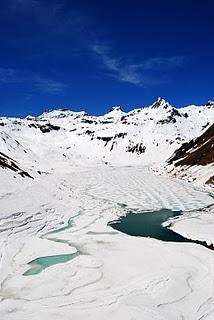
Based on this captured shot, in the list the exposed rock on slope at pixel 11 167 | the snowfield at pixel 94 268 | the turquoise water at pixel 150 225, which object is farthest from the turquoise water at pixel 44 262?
the exposed rock on slope at pixel 11 167

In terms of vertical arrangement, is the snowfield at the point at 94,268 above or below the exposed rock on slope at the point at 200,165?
below

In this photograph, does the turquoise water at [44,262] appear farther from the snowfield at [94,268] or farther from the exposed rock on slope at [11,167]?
the exposed rock on slope at [11,167]

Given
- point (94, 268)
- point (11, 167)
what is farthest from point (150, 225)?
point (11, 167)

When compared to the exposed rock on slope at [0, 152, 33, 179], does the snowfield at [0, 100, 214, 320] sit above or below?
below

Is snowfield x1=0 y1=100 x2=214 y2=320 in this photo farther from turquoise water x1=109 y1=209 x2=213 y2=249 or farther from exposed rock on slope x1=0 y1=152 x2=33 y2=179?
exposed rock on slope x1=0 y1=152 x2=33 y2=179

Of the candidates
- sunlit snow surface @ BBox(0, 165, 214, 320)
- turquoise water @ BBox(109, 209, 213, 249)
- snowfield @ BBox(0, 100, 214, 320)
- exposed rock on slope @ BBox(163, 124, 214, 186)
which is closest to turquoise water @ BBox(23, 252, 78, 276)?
snowfield @ BBox(0, 100, 214, 320)

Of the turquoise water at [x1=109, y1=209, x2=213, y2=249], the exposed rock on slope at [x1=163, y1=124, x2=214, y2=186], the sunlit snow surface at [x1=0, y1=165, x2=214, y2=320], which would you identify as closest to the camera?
the sunlit snow surface at [x1=0, y1=165, x2=214, y2=320]

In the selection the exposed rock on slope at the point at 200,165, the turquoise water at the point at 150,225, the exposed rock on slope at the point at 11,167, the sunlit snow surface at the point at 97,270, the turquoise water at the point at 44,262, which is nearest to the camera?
the sunlit snow surface at the point at 97,270
